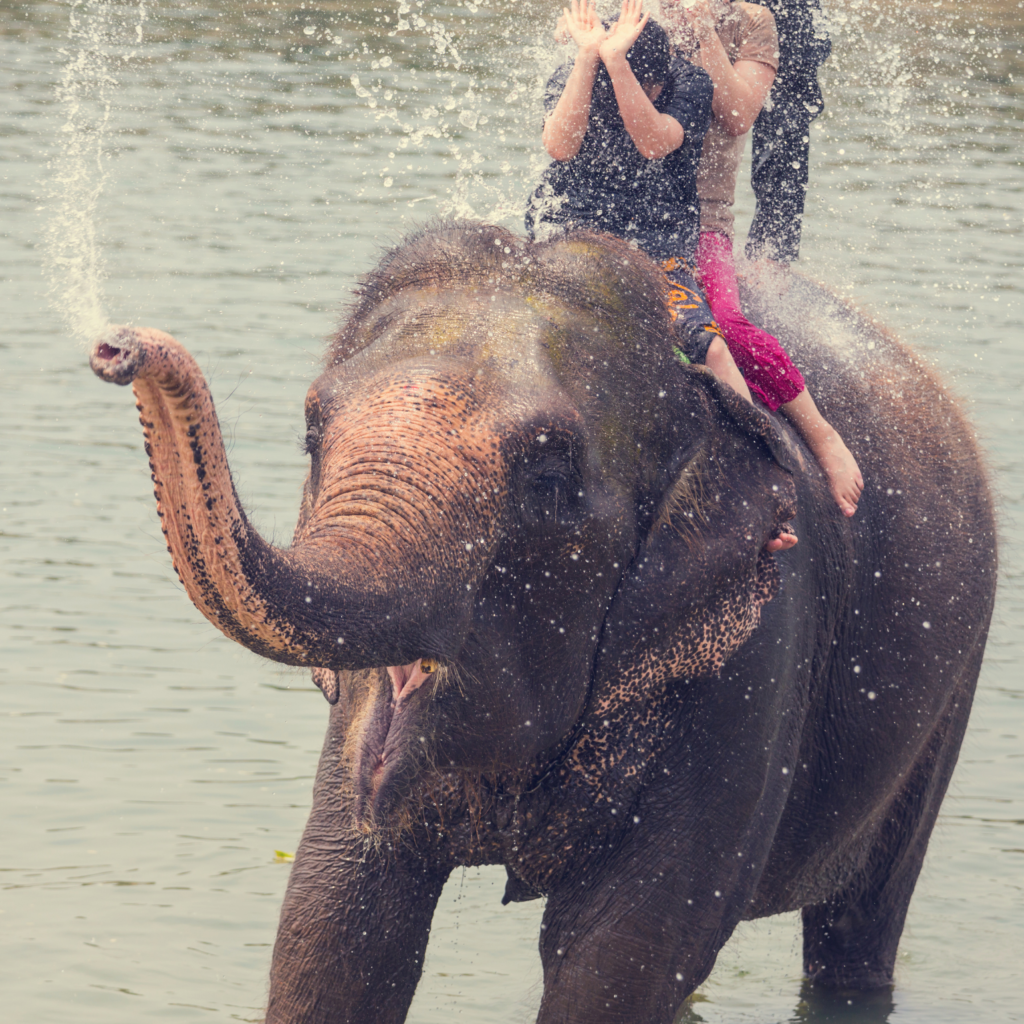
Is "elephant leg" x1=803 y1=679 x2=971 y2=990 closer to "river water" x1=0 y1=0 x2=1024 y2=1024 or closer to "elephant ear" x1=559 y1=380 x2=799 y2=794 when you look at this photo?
"river water" x1=0 y1=0 x2=1024 y2=1024

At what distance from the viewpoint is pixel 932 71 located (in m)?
20.5

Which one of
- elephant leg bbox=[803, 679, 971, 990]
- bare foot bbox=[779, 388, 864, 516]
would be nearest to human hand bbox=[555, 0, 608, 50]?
→ bare foot bbox=[779, 388, 864, 516]

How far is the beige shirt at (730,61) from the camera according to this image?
3.87 m

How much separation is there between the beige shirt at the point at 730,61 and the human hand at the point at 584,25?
36cm

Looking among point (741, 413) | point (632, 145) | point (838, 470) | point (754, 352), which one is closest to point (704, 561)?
point (741, 413)

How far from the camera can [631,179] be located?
11.8 ft

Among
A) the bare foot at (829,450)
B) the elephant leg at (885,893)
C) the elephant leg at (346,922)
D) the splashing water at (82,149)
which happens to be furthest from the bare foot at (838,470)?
the splashing water at (82,149)

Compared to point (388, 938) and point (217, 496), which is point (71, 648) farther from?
point (217, 496)

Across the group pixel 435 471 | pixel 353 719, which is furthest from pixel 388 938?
pixel 435 471

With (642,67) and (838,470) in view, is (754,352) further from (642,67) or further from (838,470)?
(642,67)

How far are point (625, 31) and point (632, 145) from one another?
0.65 ft

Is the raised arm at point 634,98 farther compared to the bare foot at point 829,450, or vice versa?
the bare foot at point 829,450

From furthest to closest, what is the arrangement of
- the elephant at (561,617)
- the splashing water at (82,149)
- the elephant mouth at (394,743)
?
the splashing water at (82,149) → the elephant mouth at (394,743) → the elephant at (561,617)

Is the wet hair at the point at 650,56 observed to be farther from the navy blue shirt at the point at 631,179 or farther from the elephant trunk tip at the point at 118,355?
the elephant trunk tip at the point at 118,355
